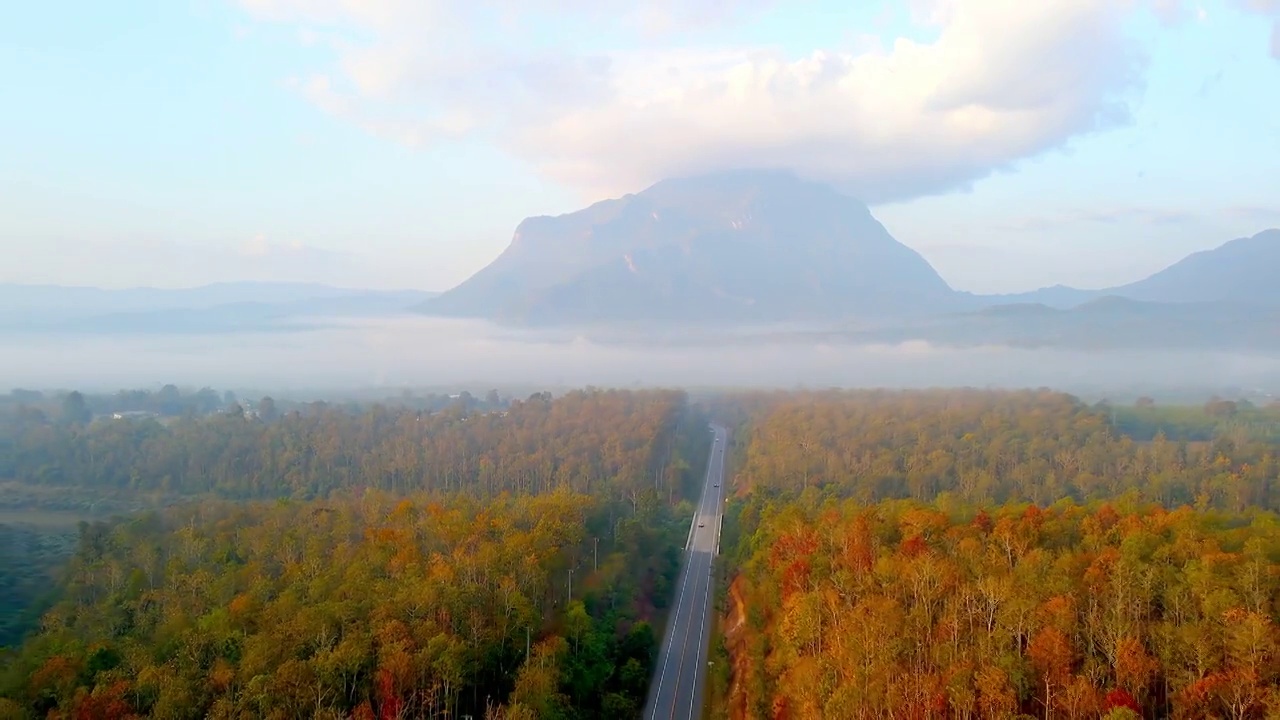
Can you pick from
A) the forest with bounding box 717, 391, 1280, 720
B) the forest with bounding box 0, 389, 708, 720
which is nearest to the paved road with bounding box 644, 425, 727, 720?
the forest with bounding box 0, 389, 708, 720

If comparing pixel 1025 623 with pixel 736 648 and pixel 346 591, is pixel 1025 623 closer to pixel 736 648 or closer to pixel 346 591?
pixel 736 648

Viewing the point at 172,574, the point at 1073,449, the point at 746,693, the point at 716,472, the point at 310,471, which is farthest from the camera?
the point at 716,472

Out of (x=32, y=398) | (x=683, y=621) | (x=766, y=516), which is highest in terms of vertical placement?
(x=32, y=398)

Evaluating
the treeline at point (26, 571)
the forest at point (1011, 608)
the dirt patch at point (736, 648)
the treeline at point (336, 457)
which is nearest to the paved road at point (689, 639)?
the dirt patch at point (736, 648)

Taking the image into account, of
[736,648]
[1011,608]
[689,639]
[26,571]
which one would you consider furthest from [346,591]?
[1011,608]

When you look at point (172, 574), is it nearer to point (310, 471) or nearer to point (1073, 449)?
point (310, 471)

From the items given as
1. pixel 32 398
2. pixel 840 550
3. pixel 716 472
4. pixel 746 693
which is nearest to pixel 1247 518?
pixel 840 550
